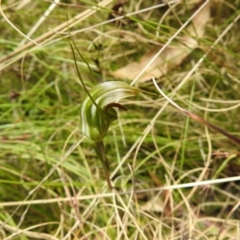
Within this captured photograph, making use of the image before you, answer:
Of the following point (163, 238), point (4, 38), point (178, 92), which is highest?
point (4, 38)

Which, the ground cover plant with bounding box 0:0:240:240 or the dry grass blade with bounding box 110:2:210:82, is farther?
the dry grass blade with bounding box 110:2:210:82

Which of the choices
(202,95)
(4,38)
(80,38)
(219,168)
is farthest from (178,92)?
(4,38)

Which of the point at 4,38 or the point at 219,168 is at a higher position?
the point at 4,38

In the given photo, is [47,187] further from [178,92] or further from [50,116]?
[178,92]

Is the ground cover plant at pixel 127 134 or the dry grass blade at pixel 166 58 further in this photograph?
the dry grass blade at pixel 166 58

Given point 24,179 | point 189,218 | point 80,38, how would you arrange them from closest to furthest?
point 189,218 < point 24,179 < point 80,38
